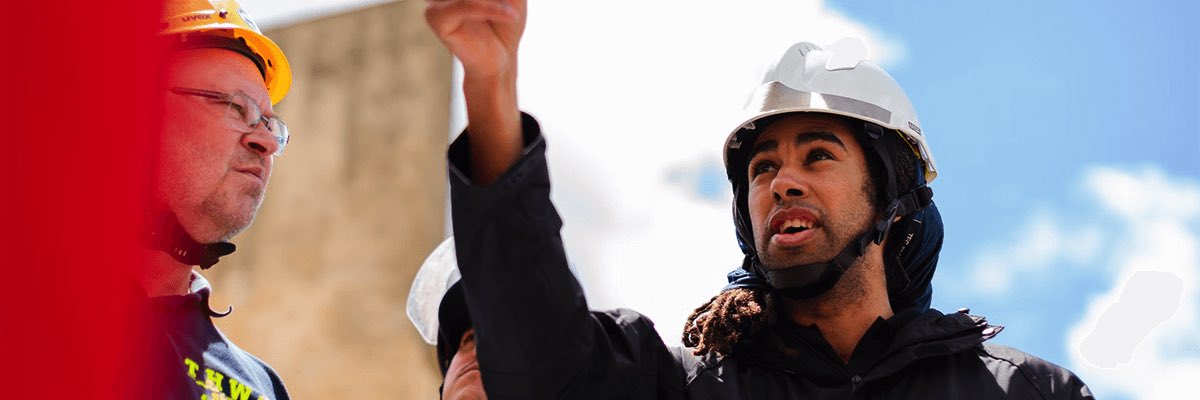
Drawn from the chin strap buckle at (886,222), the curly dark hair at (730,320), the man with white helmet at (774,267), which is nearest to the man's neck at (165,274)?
the man with white helmet at (774,267)

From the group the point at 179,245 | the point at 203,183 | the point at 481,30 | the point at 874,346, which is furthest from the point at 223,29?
the point at 874,346

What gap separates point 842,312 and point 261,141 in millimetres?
1886

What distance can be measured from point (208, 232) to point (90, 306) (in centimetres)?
269

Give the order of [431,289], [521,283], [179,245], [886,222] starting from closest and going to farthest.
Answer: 1. [521,283]
2. [431,289]
3. [179,245]
4. [886,222]

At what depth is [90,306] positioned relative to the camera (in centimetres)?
156

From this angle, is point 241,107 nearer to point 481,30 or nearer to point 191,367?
point 191,367

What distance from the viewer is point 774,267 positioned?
399 centimetres

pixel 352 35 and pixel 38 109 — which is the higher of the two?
pixel 352 35

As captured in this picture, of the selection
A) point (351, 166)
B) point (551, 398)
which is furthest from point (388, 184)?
point (551, 398)

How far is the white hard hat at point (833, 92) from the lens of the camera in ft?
14.3

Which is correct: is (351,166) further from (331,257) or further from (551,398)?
(551,398)

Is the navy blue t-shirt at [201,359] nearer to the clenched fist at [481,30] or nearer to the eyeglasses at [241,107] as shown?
the eyeglasses at [241,107]

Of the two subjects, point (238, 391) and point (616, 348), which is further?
point (238, 391)

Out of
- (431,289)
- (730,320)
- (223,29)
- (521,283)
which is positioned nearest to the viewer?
(521,283)
